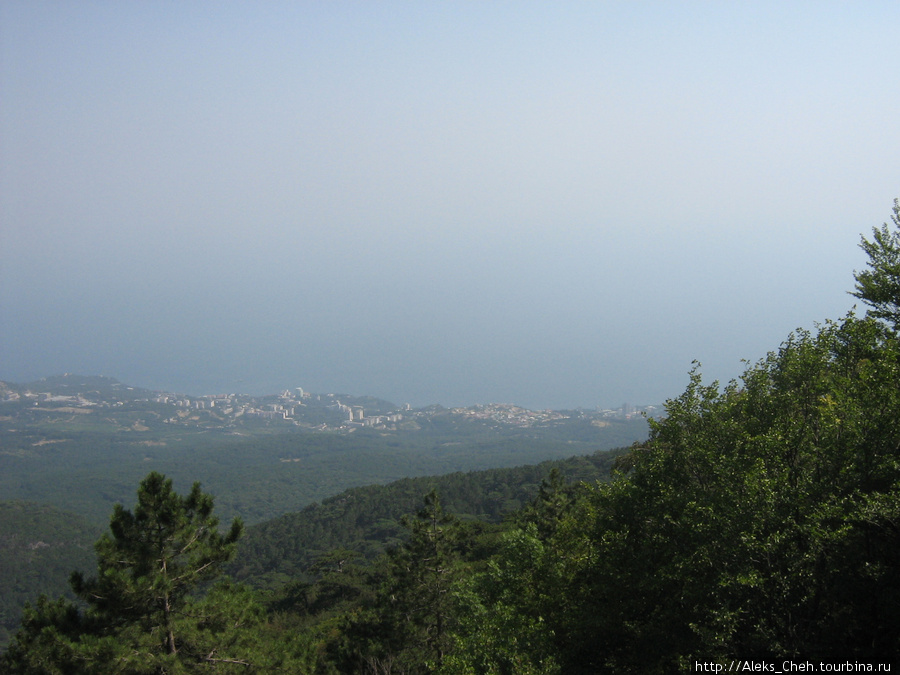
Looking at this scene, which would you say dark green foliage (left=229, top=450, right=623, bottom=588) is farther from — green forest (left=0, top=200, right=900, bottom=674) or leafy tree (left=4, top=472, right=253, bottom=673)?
leafy tree (left=4, top=472, right=253, bottom=673)

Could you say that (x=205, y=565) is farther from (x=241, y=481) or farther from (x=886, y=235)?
(x=241, y=481)

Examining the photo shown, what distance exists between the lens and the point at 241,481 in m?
135

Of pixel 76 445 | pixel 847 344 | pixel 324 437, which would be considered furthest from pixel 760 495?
pixel 76 445

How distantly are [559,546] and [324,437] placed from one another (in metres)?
180

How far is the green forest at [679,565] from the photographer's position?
266 inches

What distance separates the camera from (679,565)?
7.46 m

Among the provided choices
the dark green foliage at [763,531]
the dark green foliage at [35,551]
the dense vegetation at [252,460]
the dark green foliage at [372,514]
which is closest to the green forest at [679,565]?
the dark green foliage at [763,531]

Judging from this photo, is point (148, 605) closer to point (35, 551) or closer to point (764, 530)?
point (764, 530)

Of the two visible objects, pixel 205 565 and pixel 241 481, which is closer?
pixel 205 565

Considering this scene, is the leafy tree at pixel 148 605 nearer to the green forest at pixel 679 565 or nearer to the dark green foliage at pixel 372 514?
the green forest at pixel 679 565

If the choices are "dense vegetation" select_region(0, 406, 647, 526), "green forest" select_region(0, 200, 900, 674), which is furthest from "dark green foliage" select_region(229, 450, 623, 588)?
"green forest" select_region(0, 200, 900, 674)

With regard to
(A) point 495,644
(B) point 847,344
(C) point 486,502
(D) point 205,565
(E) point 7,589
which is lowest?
(E) point 7,589

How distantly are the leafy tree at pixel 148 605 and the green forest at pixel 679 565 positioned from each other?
0.03 meters

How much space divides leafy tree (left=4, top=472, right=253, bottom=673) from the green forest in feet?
0.10
